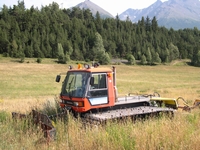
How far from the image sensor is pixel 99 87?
9.14 metres

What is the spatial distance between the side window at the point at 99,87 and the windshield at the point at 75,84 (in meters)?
0.27

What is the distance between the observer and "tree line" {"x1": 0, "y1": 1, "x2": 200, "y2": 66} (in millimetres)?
96625

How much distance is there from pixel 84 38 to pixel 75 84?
113 m

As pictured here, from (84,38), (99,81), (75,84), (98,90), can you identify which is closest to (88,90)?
(98,90)

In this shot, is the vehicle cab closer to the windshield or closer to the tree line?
the windshield

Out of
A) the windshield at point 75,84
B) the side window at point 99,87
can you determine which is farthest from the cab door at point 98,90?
the windshield at point 75,84

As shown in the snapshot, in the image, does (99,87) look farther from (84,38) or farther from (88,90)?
(84,38)

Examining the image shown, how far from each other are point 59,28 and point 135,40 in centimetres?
4049

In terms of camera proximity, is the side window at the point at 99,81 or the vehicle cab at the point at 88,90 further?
the side window at the point at 99,81

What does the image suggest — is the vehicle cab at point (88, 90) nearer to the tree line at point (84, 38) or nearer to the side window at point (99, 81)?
the side window at point (99, 81)

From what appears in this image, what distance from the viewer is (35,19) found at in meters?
116

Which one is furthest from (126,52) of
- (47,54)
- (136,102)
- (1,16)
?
(136,102)

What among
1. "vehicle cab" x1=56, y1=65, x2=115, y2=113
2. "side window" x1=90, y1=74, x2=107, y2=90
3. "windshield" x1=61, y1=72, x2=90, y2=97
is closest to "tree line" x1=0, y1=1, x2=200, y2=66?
"windshield" x1=61, y1=72, x2=90, y2=97

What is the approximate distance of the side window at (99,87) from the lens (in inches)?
352
